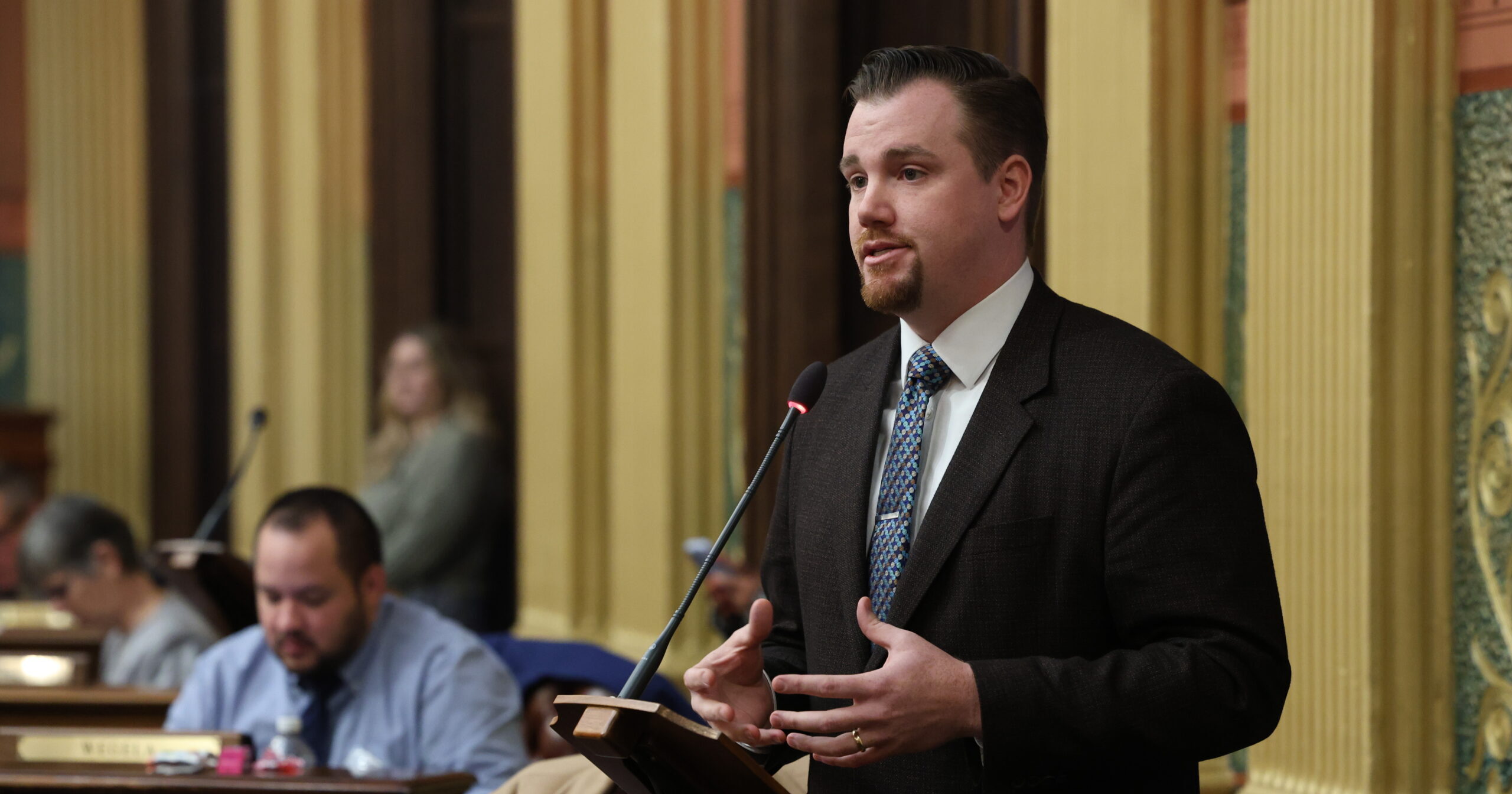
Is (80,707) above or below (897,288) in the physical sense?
below

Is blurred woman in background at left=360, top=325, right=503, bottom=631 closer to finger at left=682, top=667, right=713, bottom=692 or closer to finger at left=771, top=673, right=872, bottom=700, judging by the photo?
finger at left=682, top=667, right=713, bottom=692

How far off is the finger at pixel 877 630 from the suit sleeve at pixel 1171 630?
0.09 meters

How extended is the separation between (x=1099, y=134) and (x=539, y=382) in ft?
8.42

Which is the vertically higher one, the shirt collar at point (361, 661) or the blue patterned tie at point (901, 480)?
the blue patterned tie at point (901, 480)

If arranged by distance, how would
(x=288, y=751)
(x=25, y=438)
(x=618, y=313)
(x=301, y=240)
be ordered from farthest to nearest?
1. (x=25, y=438)
2. (x=301, y=240)
3. (x=618, y=313)
4. (x=288, y=751)

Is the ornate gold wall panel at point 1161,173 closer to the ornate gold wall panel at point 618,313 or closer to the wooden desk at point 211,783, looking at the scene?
the wooden desk at point 211,783

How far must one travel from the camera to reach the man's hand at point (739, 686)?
5.43 ft

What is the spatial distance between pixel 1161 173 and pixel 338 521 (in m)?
1.69

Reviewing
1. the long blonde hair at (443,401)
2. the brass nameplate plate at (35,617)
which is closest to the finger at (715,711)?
the brass nameplate plate at (35,617)

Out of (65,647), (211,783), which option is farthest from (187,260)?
(211,783)

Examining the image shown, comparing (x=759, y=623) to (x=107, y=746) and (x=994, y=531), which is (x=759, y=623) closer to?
(x=994, y=531)

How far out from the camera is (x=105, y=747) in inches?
112

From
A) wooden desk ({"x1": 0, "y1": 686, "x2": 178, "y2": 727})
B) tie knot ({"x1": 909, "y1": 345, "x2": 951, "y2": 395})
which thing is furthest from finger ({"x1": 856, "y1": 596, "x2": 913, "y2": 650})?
wooden desk ({"x1": 0, "y1": 686, "x2": 178, "y2": 727})

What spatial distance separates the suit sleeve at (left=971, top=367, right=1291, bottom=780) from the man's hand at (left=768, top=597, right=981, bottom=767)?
0.09ft
